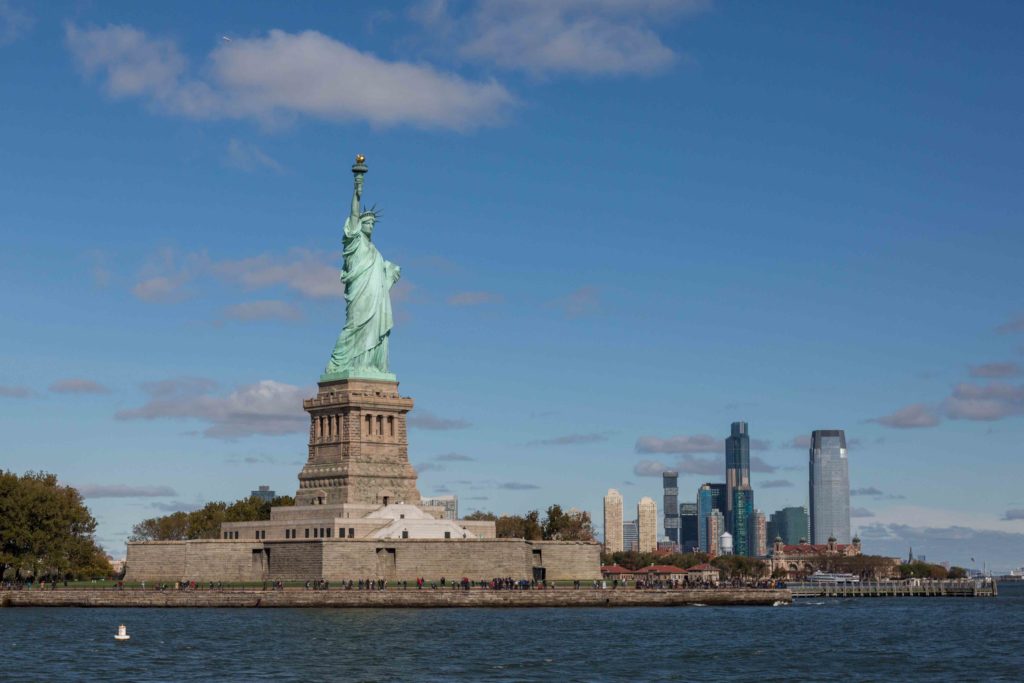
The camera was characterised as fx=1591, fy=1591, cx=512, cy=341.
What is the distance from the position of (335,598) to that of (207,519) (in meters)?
53.3

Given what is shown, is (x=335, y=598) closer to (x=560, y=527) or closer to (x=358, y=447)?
(x=358, y=447)

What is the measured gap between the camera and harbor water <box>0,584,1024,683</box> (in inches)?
2670

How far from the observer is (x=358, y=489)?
122m

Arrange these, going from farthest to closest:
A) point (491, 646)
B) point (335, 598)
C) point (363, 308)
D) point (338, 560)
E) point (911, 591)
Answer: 1. point (911, 591)
2. point (363, 308)
3. point (338, 560)
4. point (335, 598)
5. point (491, 646)

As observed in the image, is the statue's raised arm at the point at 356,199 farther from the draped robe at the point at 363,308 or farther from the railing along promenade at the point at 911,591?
the railing along promenade at the point at 911,591

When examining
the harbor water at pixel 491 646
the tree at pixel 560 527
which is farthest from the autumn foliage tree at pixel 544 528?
the harbor water at pixel 491 646

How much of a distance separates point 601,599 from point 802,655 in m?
37.0

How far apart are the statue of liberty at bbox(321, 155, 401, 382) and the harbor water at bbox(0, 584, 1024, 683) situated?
2791 centimetres

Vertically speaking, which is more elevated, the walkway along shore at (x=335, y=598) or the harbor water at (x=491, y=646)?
the walkway along shore at (x=335, y=598)

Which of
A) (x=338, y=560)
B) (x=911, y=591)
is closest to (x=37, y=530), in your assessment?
(x=338, y=560)

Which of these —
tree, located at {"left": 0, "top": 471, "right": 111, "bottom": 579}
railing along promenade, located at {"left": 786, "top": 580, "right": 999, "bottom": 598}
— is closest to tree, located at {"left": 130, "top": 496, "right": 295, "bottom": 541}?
tree, located at {"left": 0, "top": 471, "right": 111, "bottom": 579}

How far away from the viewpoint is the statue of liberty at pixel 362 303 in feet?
420

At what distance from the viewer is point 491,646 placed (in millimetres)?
78625

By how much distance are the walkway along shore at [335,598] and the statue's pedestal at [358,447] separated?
51.0ft
